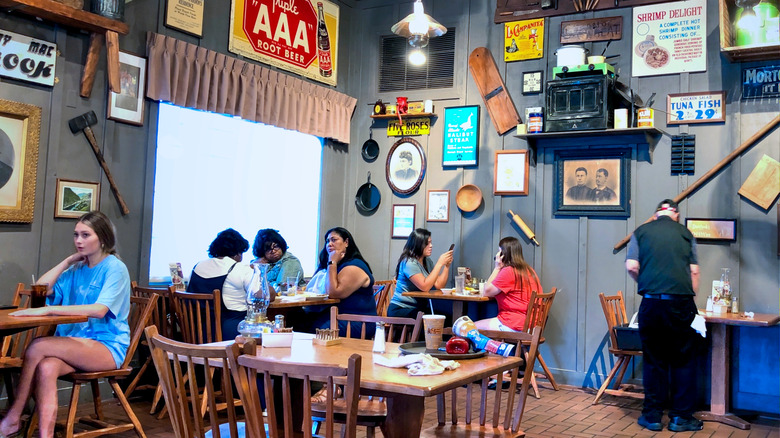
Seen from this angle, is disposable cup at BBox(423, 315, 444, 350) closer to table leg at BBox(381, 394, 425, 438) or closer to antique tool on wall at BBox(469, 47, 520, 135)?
table leg at BBox(381, 394, 425, 438)

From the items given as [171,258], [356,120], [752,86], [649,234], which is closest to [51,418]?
[171,258]

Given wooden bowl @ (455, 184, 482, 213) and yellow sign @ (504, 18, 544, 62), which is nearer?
yellow sign @ (504, 18, 544, 62)

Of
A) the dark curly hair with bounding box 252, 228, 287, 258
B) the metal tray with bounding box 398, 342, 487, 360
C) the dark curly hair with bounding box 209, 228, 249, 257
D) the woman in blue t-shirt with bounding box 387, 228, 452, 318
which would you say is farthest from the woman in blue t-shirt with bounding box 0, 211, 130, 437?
the woman in blue t-shirt with bounding box 387, 228, 452, 318

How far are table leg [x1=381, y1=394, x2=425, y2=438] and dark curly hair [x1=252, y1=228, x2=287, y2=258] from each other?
10.8 ft

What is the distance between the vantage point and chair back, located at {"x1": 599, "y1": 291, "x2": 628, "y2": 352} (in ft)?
16.8

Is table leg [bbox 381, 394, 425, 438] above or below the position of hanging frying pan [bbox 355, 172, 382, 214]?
below

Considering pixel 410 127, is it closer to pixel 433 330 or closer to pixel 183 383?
pixel 433 330

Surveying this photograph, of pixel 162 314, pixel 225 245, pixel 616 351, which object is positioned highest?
pixel 225 245

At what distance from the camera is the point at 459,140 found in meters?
6.50

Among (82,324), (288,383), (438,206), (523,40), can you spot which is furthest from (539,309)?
(288,383)

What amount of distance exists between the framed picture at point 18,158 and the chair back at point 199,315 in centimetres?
115

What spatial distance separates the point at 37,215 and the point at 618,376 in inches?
175

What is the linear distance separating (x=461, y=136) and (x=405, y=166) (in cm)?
68

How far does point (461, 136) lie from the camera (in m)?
6.49
